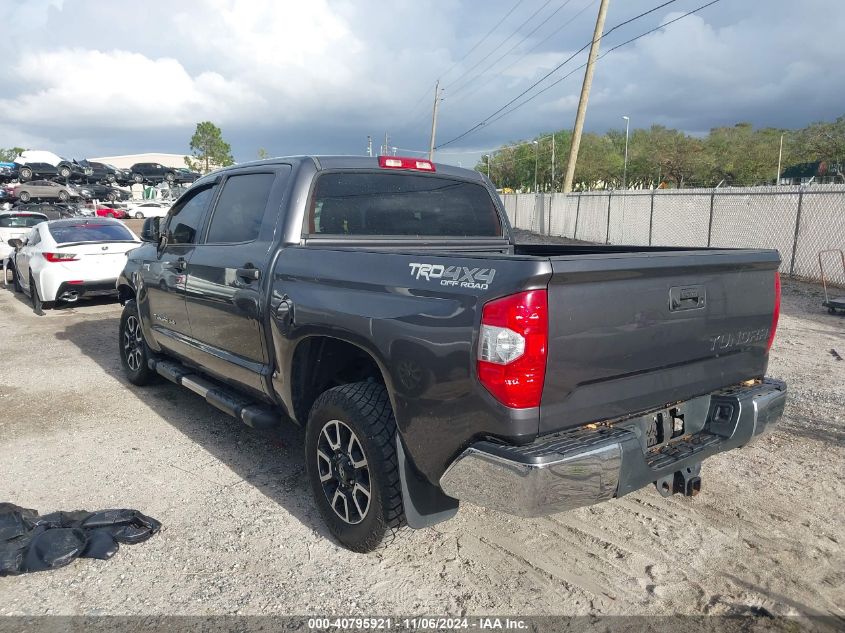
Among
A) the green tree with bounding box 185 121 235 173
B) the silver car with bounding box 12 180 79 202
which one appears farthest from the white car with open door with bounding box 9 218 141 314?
the green tree with bounding box 185 121 235 173

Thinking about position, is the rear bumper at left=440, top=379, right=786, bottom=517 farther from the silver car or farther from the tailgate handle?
the silver car

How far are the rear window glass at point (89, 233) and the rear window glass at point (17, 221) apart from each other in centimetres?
614

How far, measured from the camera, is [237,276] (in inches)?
162

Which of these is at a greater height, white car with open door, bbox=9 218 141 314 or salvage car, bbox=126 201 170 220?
salvage car, bbox=126 201 170 220

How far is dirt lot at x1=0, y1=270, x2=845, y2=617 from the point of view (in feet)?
9.79

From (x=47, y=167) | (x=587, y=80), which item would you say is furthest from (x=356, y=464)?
(x=47, y=167)

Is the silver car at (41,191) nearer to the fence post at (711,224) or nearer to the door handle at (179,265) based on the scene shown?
the fence post at (711,224)

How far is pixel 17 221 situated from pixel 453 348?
16.7m

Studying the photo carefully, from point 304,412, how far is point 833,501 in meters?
3.08

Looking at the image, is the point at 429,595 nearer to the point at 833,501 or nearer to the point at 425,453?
the point at 425,453

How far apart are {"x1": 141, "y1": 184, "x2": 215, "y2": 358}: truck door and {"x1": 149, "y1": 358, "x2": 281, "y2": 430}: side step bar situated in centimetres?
18

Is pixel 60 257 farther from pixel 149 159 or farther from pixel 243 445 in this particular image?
pixel 149 159

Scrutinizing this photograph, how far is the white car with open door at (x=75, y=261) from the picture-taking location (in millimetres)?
10258

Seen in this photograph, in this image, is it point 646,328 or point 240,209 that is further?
point 240,209
